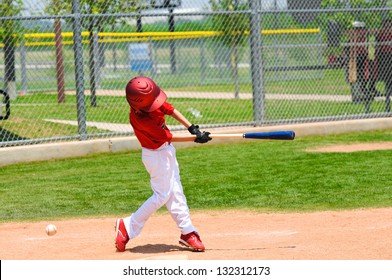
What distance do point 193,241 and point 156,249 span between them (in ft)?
1.20

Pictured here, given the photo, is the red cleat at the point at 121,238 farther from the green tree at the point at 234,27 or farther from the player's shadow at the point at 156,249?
the green tree at the point at 234,27

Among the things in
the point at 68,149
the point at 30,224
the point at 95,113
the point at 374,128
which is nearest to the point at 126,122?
the point at 95,113

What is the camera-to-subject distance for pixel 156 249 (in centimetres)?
730

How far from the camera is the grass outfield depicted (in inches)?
372

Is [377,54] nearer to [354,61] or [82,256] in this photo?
[354,61]

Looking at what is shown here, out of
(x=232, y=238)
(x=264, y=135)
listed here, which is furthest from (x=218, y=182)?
(x=264, y=135)

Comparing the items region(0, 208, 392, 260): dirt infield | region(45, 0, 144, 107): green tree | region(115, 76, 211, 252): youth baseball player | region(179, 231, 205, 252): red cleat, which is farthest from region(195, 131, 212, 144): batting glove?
region(45, 0, 144, 107): green tree

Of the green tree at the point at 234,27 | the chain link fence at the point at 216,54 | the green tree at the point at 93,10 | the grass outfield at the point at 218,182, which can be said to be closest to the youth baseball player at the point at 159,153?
the grass outfield at the point at 218,182

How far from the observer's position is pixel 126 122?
1639cm

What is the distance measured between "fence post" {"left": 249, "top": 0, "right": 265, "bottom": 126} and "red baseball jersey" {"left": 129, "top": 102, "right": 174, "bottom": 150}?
7982 mm

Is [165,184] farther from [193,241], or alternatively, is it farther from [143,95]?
[143,95]

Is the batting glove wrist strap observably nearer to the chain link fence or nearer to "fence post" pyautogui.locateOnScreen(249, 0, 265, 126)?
the chain link fence

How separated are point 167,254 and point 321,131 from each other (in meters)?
8.60

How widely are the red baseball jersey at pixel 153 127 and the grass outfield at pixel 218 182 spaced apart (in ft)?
7.61
